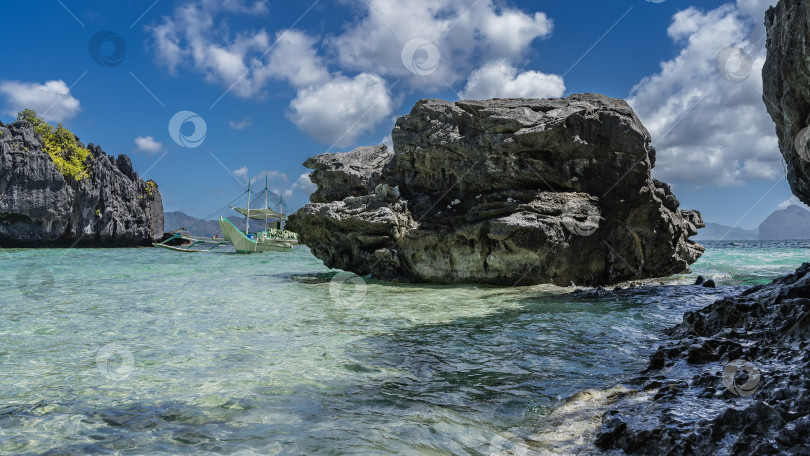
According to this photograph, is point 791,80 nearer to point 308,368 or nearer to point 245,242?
point 308,368

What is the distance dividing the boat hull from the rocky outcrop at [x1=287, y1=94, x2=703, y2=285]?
1203 inches

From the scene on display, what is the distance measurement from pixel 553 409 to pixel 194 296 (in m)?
10.7

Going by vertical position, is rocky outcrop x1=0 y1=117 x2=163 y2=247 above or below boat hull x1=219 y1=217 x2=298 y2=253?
above

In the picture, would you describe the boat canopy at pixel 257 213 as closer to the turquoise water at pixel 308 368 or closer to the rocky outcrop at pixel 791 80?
the turquoise water at pixel 308 368

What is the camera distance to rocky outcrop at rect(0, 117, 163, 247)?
182 ft

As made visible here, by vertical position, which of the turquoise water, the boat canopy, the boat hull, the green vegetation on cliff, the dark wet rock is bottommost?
the turquoise water

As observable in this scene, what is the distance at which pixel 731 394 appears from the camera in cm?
346

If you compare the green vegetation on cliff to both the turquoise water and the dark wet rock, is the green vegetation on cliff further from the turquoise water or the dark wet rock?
the dark wet rock

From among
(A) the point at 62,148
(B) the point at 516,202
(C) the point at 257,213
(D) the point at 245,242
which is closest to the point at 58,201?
(A) the point at 62,148

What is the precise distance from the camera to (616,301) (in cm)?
1005

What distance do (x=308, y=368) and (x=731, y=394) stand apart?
411 cm

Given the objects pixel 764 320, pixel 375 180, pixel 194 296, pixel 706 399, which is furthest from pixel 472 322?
pixel 375 180

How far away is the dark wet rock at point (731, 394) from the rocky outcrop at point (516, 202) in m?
7.82

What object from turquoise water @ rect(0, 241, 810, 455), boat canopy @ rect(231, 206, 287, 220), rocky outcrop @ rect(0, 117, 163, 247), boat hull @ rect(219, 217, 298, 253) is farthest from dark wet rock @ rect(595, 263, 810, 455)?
rocky outcrop @ rect(0, 117, 163, 247)
